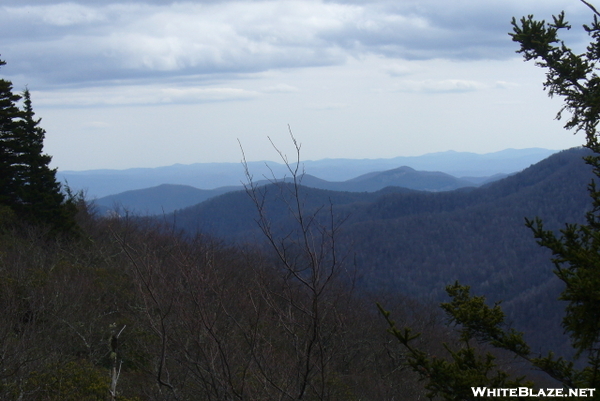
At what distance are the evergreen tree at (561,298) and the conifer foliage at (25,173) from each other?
21802 mm

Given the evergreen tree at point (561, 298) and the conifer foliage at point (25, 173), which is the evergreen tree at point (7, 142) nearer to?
the conifer foliage at point (25, 173)

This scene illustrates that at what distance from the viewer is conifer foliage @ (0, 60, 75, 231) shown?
72.1ft

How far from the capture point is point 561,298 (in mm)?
3721

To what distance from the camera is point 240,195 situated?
159750mm

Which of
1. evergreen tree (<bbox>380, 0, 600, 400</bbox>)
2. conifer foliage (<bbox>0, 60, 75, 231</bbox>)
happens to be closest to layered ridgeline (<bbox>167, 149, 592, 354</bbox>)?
conifer foliage (<bbox>0, 60, 75, 231</bbox>)

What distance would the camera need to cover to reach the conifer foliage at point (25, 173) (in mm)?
21984

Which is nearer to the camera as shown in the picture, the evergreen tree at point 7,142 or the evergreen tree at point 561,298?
the evergreen tree at point 561,298

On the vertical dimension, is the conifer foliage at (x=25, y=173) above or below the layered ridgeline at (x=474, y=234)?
above

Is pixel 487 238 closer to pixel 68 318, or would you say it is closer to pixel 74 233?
pixel 74 233

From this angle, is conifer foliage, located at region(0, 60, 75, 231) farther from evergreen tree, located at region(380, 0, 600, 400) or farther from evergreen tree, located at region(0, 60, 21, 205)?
evergreen tree, located at region(380, 0, 600, 400)

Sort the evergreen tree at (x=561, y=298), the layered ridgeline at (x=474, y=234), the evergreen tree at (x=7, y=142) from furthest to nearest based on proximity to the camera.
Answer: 1. the layered ridgeline at (x=474, y=234)
2. the evergreen tree at (x=7, y=142)
3. the evergreen tree at (x=561, y=298)

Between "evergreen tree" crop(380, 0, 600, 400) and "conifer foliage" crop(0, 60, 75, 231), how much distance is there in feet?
71.5

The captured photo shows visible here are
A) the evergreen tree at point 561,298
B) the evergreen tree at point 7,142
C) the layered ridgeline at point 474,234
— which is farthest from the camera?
the layered ridgeline at point 474,234

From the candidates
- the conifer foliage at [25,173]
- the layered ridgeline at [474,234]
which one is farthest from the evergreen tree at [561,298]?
the layered ridgeline at [474,234]
